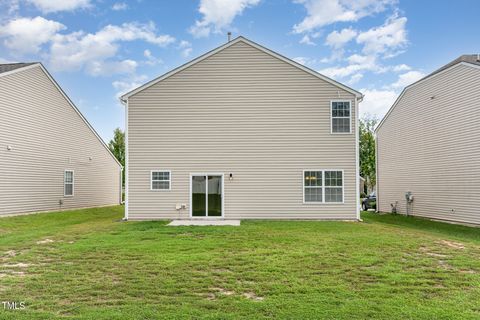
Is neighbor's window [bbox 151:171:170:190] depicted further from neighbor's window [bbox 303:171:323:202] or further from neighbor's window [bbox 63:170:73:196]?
neighbor's window [bbox 63:170:73:196]

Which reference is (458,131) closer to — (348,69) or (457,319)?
(348,69)

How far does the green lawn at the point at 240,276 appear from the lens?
15.0 feet

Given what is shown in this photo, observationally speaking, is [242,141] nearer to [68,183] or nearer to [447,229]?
[447,229]

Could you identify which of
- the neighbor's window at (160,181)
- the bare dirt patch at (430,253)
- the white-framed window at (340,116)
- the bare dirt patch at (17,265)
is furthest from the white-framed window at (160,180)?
the bare dirt patch at (430,253)

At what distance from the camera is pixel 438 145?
1622 centimetres

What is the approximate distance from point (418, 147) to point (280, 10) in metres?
9.95

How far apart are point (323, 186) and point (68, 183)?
1432 cm

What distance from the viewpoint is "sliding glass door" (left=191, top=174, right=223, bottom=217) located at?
1443 centimetres

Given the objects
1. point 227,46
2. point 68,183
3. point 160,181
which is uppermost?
Result: point 227,46

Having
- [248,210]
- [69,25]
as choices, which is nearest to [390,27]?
[248,210]

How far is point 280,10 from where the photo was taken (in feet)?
58.1

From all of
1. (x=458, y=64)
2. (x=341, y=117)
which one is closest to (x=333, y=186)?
(x=341, y=117)

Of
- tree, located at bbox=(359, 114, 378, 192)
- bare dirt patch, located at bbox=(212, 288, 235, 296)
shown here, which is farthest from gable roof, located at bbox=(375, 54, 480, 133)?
tree, located at bbox=(359, 114, 378, 192)

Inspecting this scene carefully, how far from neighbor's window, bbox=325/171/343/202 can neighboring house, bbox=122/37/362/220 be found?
41mm
